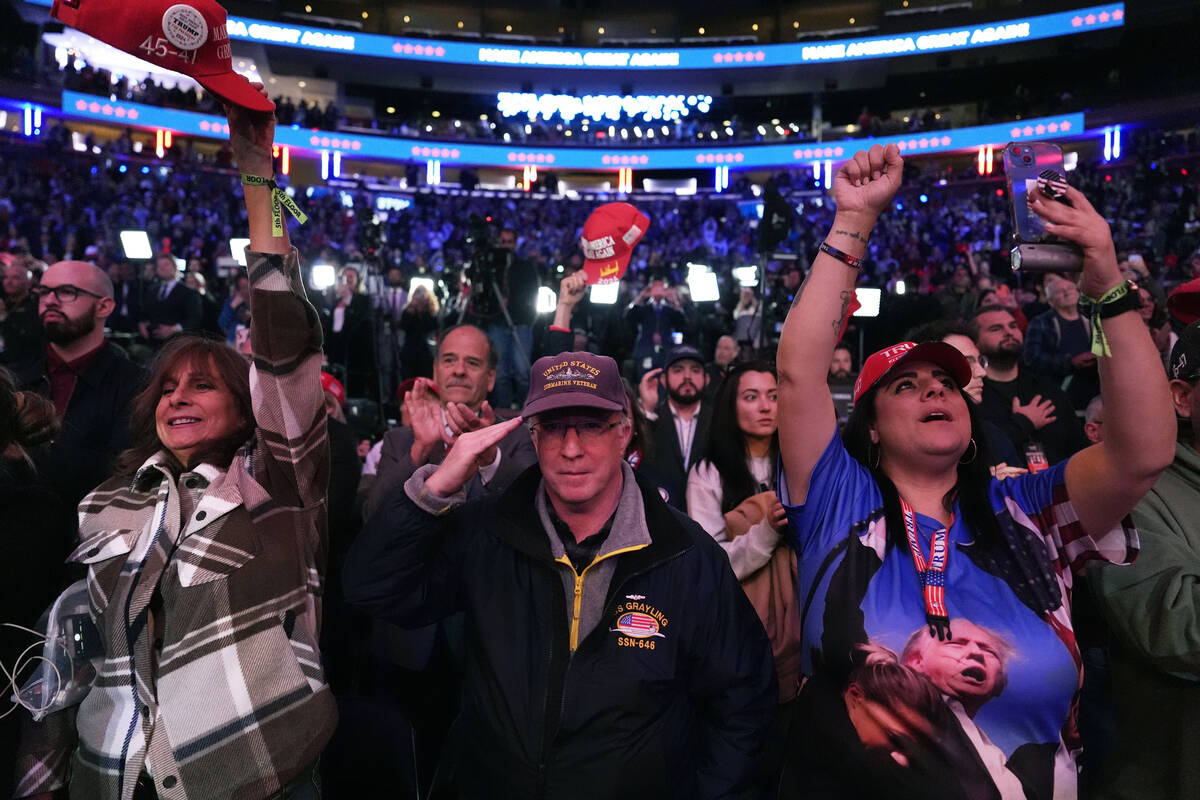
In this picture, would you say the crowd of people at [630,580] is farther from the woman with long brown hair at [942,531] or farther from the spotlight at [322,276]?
the spotlight at [322,276]

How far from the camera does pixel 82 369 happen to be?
3344mm

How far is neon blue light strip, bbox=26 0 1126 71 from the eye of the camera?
25.2m

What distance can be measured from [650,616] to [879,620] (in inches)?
19.7

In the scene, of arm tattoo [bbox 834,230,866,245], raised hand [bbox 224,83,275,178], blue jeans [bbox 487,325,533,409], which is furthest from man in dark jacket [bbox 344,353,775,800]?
blue jeans [bbox 487,325,533,409]

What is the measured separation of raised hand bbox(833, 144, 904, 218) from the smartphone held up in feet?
0.76

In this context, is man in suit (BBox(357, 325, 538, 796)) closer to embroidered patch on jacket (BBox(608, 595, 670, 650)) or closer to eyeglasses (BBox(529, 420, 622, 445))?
eyeglasses (BBox(529, 420, 622, 445))

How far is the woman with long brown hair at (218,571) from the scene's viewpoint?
Answer: 1.72 meters

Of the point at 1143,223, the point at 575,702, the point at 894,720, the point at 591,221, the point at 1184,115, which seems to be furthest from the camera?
the point at 1184,115

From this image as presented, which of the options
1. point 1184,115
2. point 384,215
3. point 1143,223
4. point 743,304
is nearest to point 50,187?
point 384,215

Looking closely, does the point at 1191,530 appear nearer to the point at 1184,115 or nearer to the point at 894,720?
the point at 894,720

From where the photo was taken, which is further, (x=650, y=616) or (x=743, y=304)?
(x=743, y=304)

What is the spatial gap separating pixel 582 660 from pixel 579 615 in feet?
0.34

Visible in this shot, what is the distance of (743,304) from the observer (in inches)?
368

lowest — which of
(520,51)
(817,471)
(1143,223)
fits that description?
(817,471)
